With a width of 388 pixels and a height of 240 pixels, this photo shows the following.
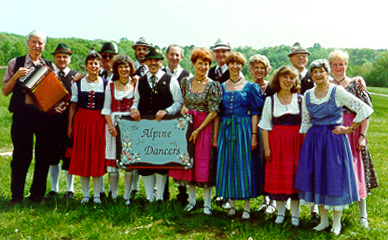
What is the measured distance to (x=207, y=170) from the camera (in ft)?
16.3

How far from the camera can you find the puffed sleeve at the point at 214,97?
190 inches

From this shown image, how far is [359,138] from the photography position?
4574mm

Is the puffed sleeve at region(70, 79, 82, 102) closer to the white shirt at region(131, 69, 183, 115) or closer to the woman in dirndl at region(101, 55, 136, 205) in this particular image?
the woman in dirndl at region(101, 55, 136, 205)

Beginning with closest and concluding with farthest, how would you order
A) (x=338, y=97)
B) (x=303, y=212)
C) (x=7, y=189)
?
1. (x=338, y=97)
2. (x=303, y=212)
3. (x=7, y=189)

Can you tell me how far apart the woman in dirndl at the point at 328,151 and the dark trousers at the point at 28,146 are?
13.2ft

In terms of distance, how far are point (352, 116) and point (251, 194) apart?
1.73 meters

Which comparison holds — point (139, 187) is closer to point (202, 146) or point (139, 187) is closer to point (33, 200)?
point (33, 200)

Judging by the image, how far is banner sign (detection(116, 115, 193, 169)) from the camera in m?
5.11

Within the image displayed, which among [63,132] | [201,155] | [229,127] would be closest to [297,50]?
[229,127]

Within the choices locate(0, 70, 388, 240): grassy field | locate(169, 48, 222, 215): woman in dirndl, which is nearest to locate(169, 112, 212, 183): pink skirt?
locate(169, 48, 222, 215): woman in dirndl

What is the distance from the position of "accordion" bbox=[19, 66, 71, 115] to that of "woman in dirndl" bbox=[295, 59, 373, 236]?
372cm

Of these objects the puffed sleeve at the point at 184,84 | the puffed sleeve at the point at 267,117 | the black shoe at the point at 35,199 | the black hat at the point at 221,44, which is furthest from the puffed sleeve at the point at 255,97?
the black shoe at the point at 35,199

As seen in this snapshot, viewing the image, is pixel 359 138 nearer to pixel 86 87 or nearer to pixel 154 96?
pixel 154 96

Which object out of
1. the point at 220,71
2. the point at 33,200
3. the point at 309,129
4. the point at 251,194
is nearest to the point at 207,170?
the point at 251,194
